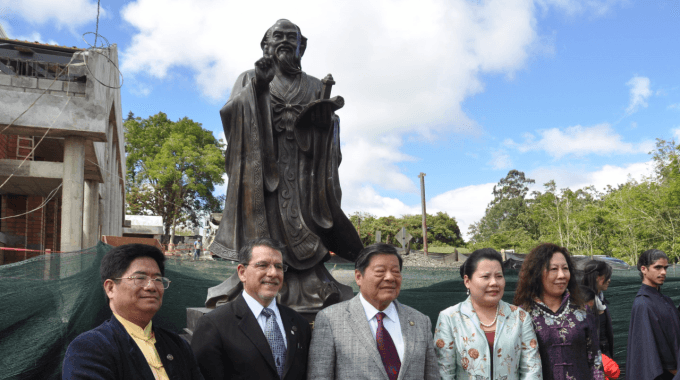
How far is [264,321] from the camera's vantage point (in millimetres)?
2688

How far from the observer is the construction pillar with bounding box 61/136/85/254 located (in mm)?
11328

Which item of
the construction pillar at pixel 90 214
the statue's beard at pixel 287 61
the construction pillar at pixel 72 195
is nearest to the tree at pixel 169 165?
the construction pillar at pixel 90 214

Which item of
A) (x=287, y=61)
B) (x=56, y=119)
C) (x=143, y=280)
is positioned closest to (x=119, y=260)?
(x=143, y=280)

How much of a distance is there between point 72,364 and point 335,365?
48.4 inches

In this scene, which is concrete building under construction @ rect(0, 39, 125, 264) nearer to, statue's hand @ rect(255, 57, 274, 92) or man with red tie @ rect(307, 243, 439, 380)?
statue's hand @ rect(255, 57, 274, 92)

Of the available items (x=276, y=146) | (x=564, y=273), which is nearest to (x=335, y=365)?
(x=564, y=273)

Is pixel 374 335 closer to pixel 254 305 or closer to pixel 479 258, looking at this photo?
pixel 254 305

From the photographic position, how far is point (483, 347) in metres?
2.80

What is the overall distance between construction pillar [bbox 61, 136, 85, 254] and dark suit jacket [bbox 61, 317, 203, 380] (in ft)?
33.9

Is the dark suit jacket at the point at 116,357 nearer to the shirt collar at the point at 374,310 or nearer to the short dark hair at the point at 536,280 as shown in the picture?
the shirt collar at the point at 374,310

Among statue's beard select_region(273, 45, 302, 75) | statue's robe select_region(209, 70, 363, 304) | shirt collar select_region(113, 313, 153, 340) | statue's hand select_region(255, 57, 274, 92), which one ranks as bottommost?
shirt collar select_region(113, 313, 153, 340)

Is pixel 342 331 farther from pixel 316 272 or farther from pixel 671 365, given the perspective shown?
pixel 671 365

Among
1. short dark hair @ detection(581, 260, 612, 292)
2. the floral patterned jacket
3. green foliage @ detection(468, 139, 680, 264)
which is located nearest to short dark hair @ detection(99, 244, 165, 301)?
the floral patterned jacket

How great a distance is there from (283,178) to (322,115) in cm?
62
